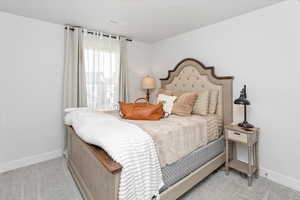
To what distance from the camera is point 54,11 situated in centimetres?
226

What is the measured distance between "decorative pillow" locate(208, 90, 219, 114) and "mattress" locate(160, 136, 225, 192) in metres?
0.47

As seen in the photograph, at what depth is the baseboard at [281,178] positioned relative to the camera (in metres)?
1.87

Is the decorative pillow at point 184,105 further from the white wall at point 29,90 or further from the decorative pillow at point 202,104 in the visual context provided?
the white wall at point 29,90

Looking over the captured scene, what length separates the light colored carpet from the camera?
5.67 feet

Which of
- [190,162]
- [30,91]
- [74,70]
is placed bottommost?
[190,162]

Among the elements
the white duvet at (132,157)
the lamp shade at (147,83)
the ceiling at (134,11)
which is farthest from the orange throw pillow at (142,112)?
the lamp shade at (147,83)

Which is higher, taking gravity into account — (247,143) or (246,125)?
(246,125)

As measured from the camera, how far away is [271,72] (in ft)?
6.72

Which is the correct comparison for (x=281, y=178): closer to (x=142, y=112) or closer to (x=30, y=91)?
(x=142, y=112)

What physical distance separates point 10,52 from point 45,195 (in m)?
2.17

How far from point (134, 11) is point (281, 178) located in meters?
3.13

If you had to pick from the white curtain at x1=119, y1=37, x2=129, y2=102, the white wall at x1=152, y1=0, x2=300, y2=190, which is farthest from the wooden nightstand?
the white curtain at x1=119, y1=37, x2=129, y2=102

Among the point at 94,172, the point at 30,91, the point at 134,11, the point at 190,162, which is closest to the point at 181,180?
the point at 190,162

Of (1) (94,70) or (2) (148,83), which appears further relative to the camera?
(2) (148,83)
